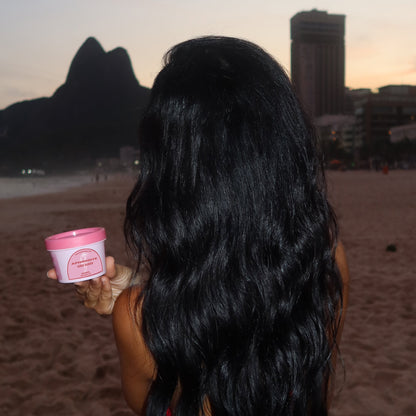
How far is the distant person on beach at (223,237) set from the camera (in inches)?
38.8

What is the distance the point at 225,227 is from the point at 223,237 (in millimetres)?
27

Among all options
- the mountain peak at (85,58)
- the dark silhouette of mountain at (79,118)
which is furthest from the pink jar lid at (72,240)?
the mountain peak at (85,58)

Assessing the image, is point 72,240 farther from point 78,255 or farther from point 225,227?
Result: point 225,227

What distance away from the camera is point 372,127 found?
9381 centimetres

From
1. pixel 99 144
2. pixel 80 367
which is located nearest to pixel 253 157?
pixel 80 367

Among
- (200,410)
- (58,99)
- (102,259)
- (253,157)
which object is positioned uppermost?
(58,99)

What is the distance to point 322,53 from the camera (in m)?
183

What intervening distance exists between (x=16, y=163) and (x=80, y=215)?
10578 cm

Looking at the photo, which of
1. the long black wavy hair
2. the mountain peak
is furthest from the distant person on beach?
the mountain peak

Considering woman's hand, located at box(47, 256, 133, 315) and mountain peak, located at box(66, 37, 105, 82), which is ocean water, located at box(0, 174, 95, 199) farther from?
mountain peak, located at box(66, 37, 105, 82)

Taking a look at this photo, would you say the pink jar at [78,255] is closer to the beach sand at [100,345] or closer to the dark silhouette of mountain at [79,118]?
the beach sand at [100,345]

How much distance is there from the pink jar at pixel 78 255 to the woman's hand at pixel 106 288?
0.10 feet

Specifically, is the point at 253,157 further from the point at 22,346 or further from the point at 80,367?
the point at 22,346

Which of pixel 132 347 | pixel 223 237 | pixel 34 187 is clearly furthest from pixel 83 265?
pixel 34 187
